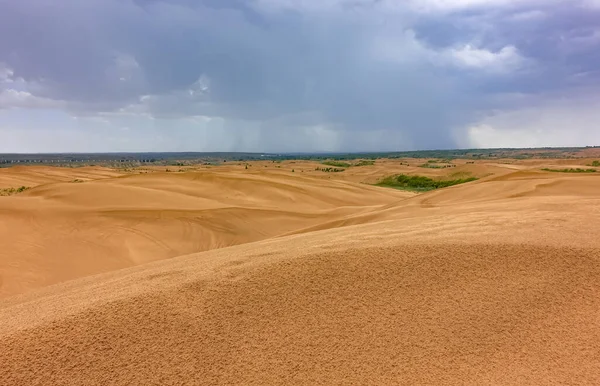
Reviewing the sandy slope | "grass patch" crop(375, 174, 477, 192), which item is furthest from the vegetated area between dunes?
"grass patch" crop(375, 174, 477, 192)

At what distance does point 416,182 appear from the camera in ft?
133

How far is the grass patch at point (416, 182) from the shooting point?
3697 cm

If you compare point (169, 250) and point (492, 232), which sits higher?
point (492, 232)

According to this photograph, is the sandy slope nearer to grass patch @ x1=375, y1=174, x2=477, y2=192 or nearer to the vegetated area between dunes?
the vegetated area between dunes

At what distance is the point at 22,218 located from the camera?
1280 cm

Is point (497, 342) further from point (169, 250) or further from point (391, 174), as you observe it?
point (391, 174)

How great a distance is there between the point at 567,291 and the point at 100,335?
4197 millimetres

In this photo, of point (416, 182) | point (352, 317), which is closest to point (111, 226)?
point (352, 317)

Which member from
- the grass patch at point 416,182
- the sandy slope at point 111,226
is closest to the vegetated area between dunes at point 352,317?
the sandy slope at point 111,226

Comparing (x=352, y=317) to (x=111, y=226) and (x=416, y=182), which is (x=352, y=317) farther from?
(x=416, y=182)

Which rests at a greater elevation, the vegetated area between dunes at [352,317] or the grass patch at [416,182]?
the vegetated area between dunes at [352,317]

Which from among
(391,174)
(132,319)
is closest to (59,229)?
(132,319)

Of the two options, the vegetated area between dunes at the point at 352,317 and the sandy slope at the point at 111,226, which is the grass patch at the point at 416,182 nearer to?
the sandy slope at the point at 111,226

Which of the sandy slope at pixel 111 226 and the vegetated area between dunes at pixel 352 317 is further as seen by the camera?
the sandy slope at pixel 111 226
